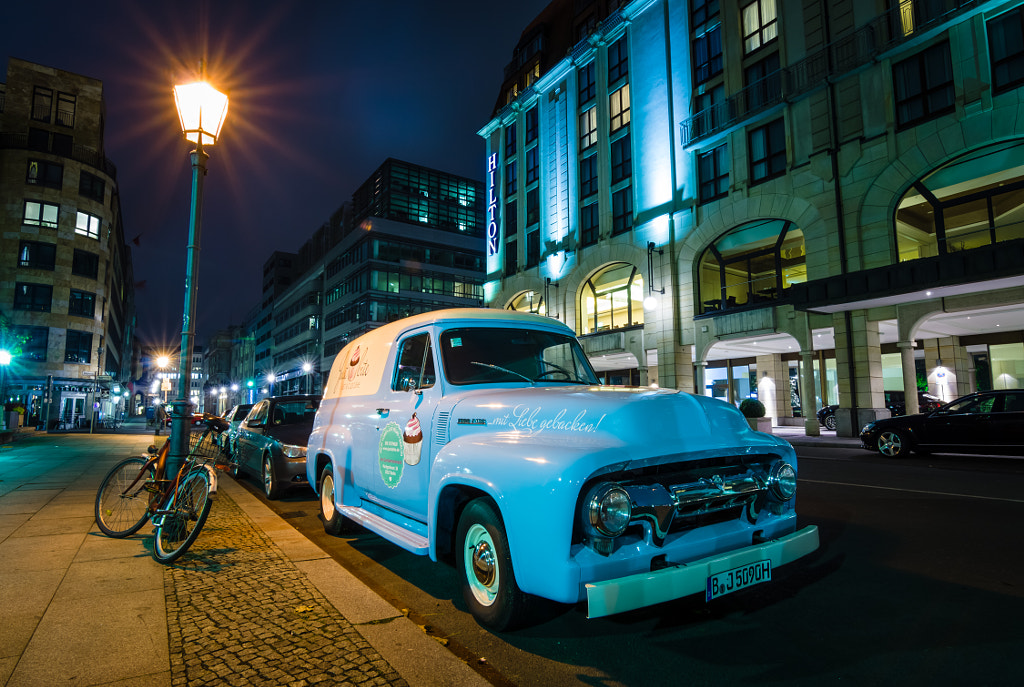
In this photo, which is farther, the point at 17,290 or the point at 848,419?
the point at 17,290

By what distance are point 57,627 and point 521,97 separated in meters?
40.3

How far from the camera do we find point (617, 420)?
3004 mm

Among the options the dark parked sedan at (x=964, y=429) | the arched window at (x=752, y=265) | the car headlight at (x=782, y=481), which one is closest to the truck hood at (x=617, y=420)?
the car headlight at (x=782, y=481)

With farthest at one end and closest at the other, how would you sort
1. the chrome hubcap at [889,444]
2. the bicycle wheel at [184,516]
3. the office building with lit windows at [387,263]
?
the office building with lit windows at [387,263]
the chrome hubcap at [889,444]
the bicycle wheel at [184,516]

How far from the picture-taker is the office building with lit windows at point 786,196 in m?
18.6

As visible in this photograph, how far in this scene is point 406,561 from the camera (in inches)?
207

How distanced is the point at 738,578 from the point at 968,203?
2312 cm

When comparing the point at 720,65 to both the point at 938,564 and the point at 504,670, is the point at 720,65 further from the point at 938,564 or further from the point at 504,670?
the point at 504,670

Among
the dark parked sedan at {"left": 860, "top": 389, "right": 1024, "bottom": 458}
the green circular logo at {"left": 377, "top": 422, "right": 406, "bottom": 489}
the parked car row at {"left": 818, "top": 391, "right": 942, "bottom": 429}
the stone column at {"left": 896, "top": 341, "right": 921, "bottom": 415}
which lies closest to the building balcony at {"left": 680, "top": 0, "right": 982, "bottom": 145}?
the stone column at {"left": 896, "top": 341, "right": 921, "bottom": 415}

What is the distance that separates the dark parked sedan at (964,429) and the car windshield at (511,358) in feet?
38.4

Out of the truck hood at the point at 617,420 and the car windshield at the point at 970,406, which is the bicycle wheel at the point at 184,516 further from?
the car windshield at the point at 970,406

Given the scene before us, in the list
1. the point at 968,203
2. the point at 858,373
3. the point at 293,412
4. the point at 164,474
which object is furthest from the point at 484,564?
the point at 968,203

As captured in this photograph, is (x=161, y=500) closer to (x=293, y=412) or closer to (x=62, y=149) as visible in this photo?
(x=293, y=412)

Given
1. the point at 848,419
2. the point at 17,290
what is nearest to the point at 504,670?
the point at 848,419
